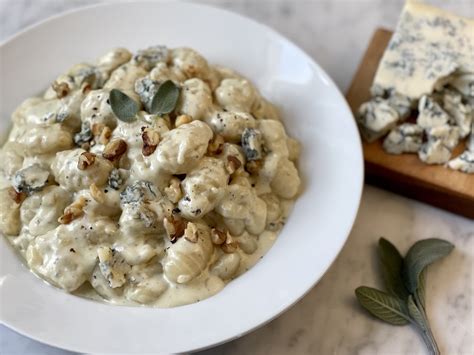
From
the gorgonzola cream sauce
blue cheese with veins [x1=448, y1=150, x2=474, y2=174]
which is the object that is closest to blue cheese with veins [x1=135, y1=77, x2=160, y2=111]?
the gorgonzola cream sauce

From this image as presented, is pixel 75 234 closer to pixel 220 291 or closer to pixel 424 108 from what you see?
pixel 220 291

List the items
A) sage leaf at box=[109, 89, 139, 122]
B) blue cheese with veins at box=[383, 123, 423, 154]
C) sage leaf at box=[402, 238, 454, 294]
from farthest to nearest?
blue cheese with veins at box=[383, 123, 423, 154] → sage leaf at box=[402, 238, 454, 294] → sage leaf at box=[109, 89, 139, 122]

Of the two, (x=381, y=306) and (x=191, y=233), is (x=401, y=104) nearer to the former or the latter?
(x=381, y=306)

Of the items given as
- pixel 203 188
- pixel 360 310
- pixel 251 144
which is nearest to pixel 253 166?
pixel 251 144

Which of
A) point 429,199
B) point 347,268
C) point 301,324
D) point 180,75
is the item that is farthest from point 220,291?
point 429,199

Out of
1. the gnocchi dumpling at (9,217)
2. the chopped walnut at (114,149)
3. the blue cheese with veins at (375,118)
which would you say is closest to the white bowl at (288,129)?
the gnocchi dumpling at (9,217)

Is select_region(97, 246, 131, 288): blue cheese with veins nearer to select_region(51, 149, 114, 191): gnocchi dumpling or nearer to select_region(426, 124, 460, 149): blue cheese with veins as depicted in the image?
select_region(51, 149, 114, 191): gnocchi dumpling

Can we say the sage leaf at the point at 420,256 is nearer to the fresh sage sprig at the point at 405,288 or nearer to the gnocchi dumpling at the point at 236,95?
the fresh sage sprig at the point at 405,288
